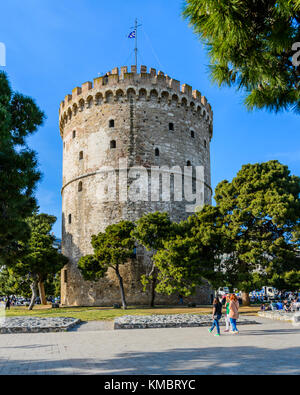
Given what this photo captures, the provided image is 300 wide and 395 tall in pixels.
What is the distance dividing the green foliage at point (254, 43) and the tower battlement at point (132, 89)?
870 inches

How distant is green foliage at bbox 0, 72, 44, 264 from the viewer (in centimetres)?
656

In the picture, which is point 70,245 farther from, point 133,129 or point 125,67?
point 125,67

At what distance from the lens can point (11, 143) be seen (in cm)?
710

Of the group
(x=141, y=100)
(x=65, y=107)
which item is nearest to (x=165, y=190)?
(x=141, y=100)

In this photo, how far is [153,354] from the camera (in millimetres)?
6859

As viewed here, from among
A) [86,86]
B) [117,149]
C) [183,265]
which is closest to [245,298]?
[183,265]

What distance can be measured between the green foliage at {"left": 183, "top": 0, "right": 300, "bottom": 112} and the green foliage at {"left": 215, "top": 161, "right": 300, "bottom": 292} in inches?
528

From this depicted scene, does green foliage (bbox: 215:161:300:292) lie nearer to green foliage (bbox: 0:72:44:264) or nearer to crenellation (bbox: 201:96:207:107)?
crenellation (bbox: 201:96:207:107)

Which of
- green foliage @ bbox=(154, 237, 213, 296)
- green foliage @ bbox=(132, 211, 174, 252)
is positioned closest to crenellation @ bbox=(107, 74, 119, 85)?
green foliage @ bbox=(132, 211, 174, 252)

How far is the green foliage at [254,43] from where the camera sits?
16.4 feet

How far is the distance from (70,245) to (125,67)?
14.1 m

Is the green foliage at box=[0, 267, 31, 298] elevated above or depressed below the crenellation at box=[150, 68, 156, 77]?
below

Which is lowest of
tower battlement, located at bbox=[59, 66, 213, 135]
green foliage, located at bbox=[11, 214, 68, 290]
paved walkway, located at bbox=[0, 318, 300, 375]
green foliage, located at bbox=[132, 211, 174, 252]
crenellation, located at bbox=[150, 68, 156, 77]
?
paved walkway, located at bbox=[0, 318, 300, 375]

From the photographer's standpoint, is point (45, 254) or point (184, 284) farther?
point (45, 254)
